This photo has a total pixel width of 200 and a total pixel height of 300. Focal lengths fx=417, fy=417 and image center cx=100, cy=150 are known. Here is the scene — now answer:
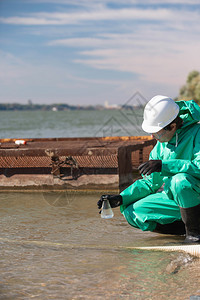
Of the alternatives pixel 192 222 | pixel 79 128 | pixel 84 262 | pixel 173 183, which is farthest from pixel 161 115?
pixel 79 128

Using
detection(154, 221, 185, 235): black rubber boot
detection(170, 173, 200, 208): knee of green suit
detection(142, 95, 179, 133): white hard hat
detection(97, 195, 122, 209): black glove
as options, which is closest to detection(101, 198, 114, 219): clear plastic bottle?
detection(97, 195, 122, 209): black glove

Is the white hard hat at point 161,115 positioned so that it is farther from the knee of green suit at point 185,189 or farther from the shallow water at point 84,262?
the shallow water at point 84,262

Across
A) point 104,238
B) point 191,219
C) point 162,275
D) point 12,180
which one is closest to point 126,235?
point 104,238

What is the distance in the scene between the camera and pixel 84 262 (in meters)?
3.77

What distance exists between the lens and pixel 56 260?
12.6ft

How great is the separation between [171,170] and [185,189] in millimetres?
210

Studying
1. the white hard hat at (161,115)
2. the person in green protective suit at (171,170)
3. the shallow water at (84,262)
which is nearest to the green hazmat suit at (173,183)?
the person in green protective suit at (171,170)

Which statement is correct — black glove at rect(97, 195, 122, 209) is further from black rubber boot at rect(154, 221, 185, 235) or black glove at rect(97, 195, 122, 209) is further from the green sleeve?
black rubber boot at rect(154, 221, 185, 235)

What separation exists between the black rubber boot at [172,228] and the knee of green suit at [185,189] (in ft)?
1.95

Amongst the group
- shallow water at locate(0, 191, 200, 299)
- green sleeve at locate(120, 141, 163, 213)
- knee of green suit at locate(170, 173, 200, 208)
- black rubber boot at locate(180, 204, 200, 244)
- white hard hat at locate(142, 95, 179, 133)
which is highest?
white hard hat at locate(142, 95, 179, 133)

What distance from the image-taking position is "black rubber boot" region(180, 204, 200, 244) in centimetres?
380

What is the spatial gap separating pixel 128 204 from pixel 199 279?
1.29m

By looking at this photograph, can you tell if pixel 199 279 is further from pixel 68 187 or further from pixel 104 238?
pixel 68 187

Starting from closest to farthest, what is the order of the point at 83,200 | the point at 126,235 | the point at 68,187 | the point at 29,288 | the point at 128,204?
the point at 29,288, the point at 128,204, the point at 126,235, the point at 83,200, the point at 68,187
